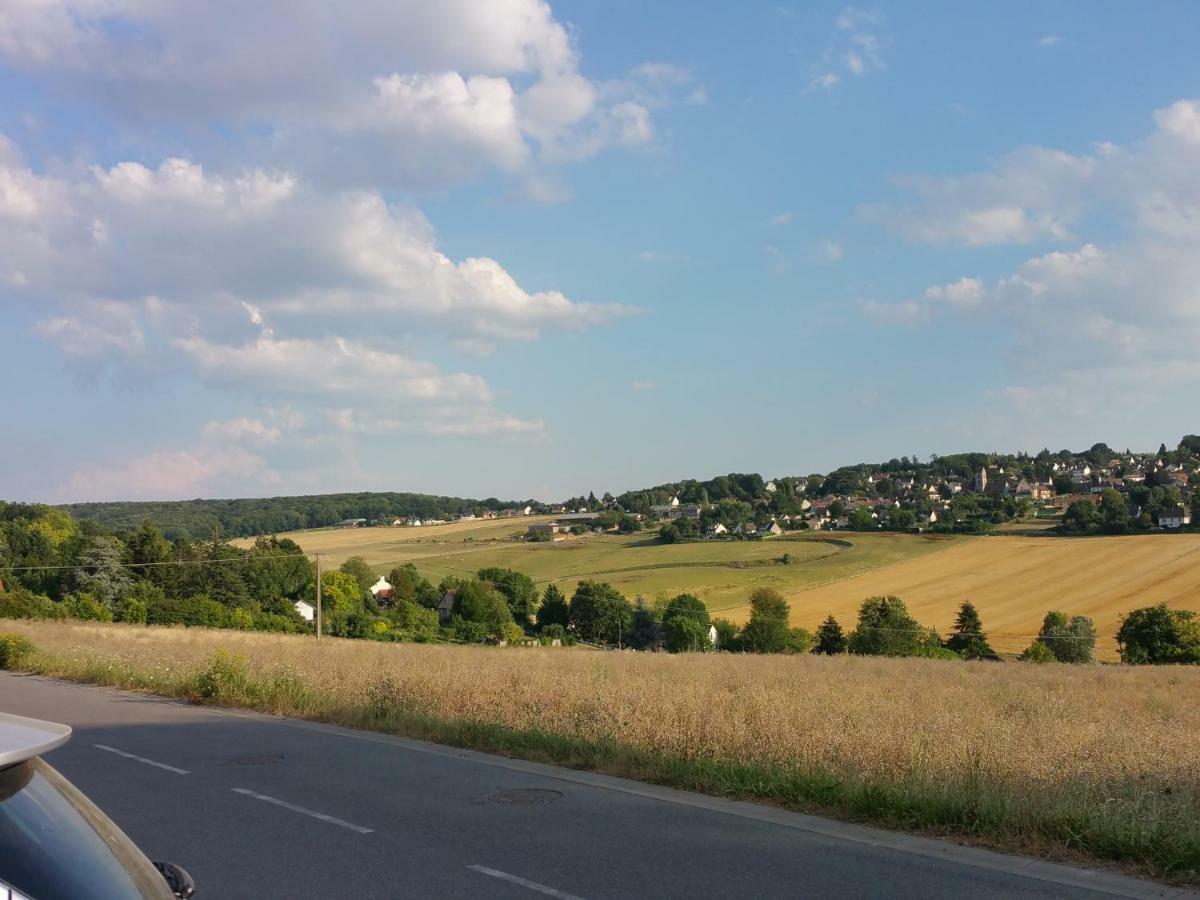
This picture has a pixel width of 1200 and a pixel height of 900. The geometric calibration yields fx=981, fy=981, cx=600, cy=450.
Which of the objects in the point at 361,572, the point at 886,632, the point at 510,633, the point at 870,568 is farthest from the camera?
the point at 361,572

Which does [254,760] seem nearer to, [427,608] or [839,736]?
[839,736]

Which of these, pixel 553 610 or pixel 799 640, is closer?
pixel 799 640

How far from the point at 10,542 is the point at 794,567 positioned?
2774 inches

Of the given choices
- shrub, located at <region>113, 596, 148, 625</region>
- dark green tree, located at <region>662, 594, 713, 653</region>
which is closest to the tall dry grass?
dark green tree, located at <region>662, 594, 713, 653</region>

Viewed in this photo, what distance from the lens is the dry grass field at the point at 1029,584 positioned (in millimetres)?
57791

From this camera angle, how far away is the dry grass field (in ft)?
190

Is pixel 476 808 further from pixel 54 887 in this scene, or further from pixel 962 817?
pixel 54 887

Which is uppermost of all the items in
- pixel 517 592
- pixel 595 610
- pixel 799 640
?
pixel 517 592

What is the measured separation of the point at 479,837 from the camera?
767cm

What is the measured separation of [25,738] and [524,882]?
15.0 ft

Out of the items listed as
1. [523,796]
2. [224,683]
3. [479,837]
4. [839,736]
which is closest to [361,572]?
[224,683]

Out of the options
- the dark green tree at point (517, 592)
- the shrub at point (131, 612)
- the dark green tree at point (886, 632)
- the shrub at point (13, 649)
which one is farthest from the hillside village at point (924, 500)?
the shrub at point (13, 649)

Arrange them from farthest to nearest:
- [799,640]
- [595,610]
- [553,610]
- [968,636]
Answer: [553,610] → [595,610] → [799,640] → [968,636]

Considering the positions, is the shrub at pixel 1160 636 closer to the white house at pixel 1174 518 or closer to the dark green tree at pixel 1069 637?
the dark green tree at pixel 1069 637
